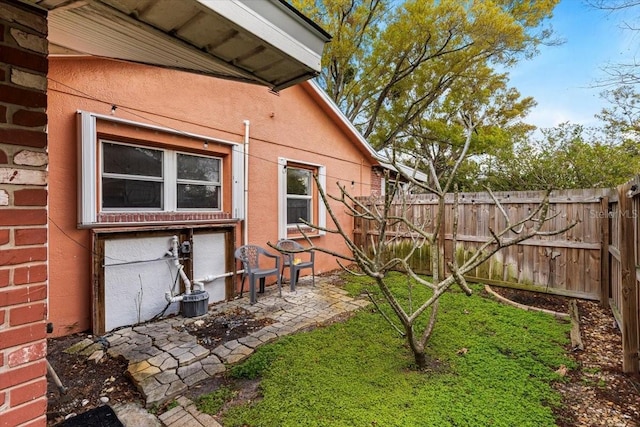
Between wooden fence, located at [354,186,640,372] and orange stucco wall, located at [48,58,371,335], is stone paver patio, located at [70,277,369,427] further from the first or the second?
wooden fence, located at [354,186,640,372]

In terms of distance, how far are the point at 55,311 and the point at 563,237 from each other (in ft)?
24.7

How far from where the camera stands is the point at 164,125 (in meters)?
4.40

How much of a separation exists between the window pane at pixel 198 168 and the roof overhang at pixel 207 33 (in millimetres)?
2649

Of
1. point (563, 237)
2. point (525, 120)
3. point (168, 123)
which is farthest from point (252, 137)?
point (525, 120)

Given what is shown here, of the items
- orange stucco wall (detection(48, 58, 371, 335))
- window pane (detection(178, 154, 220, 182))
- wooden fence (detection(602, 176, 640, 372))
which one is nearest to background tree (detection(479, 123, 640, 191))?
wooden fence (detection(602, 176, 640, 372))

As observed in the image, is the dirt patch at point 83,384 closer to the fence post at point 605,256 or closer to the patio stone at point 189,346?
the patio stone at point 189,346

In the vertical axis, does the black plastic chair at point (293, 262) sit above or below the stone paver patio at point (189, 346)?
above

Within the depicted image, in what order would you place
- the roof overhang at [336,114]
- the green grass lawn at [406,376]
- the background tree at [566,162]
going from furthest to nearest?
1. the roof overhang at [336,114]
2. the background tree at [566,162]
3. the green grass lawn at [406,376]

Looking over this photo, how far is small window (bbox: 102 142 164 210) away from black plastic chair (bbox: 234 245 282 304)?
5.00 feet

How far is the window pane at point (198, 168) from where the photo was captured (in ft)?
15.7

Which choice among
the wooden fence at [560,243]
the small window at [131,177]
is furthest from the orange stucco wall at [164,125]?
the wooden fence at [560,243]

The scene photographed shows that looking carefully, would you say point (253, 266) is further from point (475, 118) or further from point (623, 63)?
point (475, 118)

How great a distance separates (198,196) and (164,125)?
122cm

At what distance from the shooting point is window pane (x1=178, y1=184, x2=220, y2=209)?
4785mm
